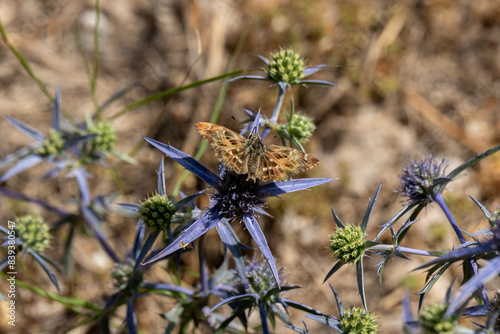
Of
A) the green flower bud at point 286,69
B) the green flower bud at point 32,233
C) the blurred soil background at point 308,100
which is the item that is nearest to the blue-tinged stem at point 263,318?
the green flower bud at point 286,69

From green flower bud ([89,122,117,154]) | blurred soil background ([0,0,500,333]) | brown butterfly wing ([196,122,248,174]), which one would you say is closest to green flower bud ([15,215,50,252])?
green flower bud ([89,122,117,154])

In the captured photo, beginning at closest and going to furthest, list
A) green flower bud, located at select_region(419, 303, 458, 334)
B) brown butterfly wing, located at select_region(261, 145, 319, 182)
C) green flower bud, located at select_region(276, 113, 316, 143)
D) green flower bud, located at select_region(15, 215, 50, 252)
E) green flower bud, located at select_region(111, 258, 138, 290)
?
green flower bud, located at select_region(419, 303, 458, 334) → brown butterfly wing, located at select_region(261, 145, 319, 182) → green flower bud, located at select_region(276, 113, 316, 143) → green flower bud, located at select_region(111, 258, 138, 290) → green flower bud, located at select_region(15, 215, 50, 252)

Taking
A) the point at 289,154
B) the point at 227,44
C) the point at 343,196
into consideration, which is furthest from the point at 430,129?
the point at 289,154

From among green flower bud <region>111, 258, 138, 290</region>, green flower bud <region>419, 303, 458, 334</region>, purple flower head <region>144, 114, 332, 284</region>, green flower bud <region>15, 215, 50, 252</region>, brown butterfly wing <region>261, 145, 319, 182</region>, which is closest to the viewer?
green flower bud <region>419, 303, 458, 334</region>

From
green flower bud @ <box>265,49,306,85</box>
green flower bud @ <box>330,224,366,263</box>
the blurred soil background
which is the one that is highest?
the blurred soil background

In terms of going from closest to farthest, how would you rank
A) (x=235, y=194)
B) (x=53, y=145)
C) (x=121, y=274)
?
(x=235, y=194) < (x=121, y=274) < (x=53, y=145)

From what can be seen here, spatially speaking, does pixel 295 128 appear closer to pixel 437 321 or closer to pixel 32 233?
pixel 437 321

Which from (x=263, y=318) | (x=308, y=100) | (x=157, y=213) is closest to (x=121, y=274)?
(x=157, y=213)

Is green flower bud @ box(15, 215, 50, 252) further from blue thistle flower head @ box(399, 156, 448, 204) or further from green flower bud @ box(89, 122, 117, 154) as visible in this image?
blue thistle flower head @ box(399, 156, 448, 204)
